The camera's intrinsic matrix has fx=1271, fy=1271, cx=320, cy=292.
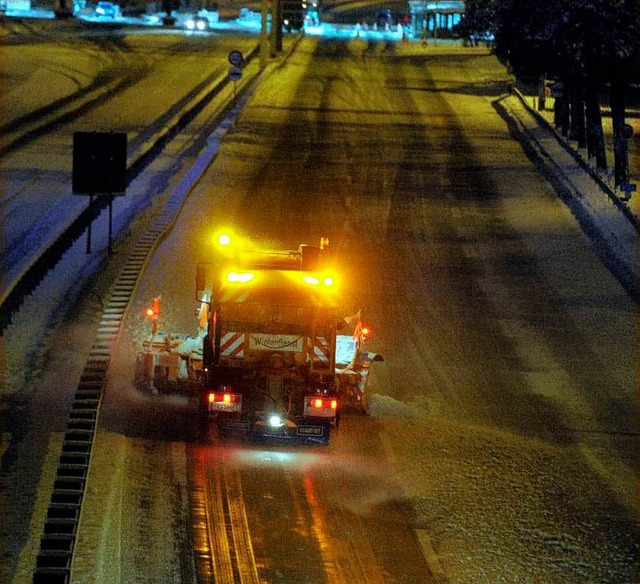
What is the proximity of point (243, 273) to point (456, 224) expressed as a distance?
56.1 feet

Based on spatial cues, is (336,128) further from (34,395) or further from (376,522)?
(376,522)

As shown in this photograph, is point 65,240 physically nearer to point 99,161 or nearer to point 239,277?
point 99,161

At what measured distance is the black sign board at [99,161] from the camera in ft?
89.4

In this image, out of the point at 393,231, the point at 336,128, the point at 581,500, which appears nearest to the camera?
the point at 581,500

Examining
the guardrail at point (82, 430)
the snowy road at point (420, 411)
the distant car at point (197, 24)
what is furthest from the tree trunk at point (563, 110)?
the distant car at point (197, 24)

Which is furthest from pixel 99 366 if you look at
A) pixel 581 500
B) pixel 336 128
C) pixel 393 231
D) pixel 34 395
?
pixel 336 128

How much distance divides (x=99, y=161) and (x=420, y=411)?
11.6m

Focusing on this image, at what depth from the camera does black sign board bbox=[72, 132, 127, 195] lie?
2723cm

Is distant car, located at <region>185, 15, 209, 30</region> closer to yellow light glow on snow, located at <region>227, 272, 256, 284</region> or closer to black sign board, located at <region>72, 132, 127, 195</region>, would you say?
black sign board, located at <region>72, 132, 127, 195</region>

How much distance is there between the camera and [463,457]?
1653 centimetres

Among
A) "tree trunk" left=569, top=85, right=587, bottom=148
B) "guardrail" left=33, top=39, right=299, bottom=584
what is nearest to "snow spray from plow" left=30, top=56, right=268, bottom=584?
"guardrail" left=33, top=39, right=299, bottom=584

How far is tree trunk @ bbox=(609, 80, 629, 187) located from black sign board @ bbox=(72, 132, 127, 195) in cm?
1743

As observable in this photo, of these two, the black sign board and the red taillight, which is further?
the black sign board

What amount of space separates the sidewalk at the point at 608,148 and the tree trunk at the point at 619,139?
471mm
